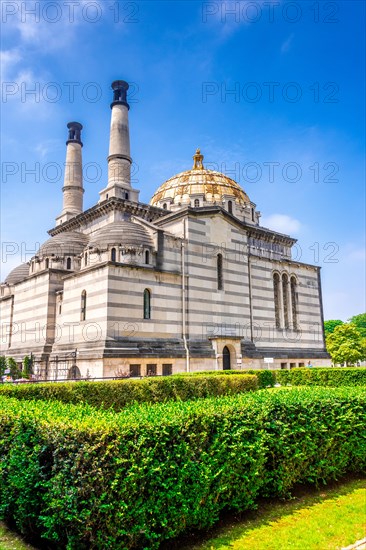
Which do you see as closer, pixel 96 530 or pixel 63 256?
pixel 96 530

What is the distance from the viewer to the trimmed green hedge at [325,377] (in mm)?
26844

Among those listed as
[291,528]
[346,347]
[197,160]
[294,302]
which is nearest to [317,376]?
[294,302]

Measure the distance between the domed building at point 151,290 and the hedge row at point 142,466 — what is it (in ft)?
67.3

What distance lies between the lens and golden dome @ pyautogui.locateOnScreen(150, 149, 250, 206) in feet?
158

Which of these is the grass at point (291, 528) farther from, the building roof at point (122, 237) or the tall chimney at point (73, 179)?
the tall chimney at point (73, 179)

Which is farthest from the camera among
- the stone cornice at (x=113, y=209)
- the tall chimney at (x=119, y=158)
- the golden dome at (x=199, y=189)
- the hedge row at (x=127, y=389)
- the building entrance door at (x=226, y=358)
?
the golden dome at (x=199, y=189)

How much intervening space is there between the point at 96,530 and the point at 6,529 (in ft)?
8.88

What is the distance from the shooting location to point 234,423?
7.86 meters

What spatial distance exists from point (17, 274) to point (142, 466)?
42.6m

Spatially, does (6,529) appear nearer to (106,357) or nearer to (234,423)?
(234,423)

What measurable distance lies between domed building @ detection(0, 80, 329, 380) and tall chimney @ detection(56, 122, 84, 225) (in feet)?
0.40

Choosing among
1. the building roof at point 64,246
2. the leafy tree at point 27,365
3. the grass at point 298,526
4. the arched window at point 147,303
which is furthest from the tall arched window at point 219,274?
the grass at point 298,526

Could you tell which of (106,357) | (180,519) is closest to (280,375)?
(106,357)

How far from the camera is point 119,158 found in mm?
40781
